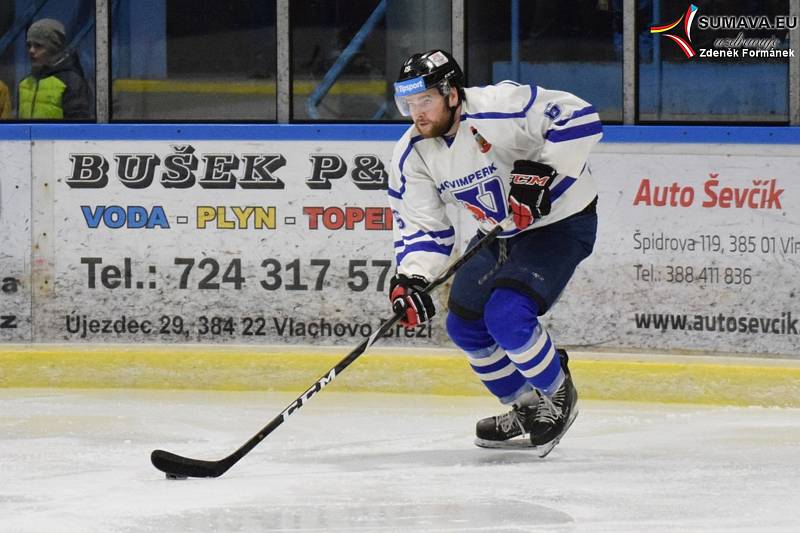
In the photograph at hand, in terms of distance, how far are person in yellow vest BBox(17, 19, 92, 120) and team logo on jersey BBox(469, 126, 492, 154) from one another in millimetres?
2396

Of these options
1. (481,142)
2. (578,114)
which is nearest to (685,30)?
→ (578,114)

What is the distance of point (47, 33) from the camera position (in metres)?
6.04

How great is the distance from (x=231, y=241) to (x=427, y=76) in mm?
2040

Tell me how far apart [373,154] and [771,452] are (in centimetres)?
207

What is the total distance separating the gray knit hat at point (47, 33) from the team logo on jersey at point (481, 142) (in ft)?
8.25

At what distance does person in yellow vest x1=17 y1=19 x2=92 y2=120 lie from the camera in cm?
602

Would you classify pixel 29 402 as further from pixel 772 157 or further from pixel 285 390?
pixel 772 157

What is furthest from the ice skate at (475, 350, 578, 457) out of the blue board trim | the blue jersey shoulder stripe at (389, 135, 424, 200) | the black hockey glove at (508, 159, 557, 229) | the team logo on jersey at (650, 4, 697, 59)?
the team logo on jersey at (650, 4, 697, 59)

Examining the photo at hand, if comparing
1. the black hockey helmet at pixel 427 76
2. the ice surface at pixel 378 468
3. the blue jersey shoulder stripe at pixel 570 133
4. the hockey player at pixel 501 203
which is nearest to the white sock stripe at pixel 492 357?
the hockey player at pixel 501 203

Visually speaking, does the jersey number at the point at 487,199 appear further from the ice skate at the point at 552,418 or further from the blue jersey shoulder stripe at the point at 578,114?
the ice skate at the point at 552,418

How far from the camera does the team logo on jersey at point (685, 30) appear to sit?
573 cm

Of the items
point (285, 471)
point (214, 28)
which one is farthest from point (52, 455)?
point (214, 28)

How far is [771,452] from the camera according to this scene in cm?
420

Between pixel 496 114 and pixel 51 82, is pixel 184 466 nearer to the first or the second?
pixel 496 114
